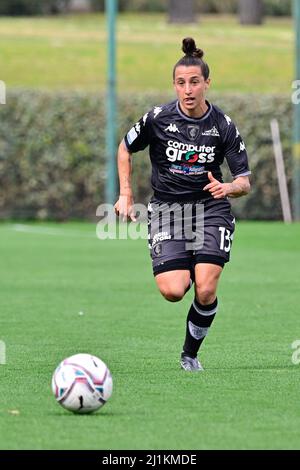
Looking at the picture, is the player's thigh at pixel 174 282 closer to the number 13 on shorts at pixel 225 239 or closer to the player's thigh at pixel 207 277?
the player's thigh at pixel 207 277

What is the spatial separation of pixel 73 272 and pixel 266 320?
20.3ft

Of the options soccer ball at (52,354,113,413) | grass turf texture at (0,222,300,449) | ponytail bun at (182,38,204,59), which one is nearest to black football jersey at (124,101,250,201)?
ponytail bun at (182,38,204,59)

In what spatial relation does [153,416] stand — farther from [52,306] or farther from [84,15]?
[84,15]

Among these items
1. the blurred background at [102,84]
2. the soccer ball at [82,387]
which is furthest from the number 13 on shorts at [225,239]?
the blurred background at [102,84]

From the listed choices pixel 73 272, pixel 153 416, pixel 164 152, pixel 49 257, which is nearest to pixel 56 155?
pixel 49 257

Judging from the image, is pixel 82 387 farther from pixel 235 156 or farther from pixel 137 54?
pixel 137 54

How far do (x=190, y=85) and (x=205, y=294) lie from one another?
5.03 ft

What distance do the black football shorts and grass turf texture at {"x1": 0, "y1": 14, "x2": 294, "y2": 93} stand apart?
32443mm

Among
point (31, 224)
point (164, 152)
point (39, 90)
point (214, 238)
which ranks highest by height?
point (39, 90)

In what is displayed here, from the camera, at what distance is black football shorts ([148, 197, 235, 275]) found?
10023 millimetres

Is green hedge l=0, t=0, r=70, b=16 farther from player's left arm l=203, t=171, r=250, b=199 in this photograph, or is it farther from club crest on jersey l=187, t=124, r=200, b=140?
player's left arm l=203, t=171, r=250, b=199

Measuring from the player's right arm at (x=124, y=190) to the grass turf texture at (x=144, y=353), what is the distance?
117 centimetres

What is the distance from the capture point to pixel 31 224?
106ft
